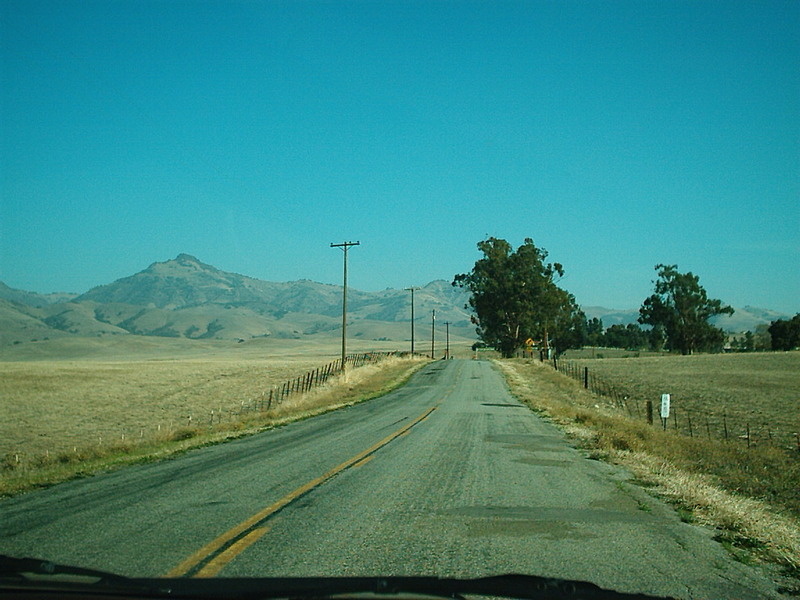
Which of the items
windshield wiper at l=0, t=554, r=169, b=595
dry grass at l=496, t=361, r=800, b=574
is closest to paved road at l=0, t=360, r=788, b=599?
dry grass at l=496, t=361, r=800, b=574

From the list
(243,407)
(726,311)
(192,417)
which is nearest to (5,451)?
(192,417)

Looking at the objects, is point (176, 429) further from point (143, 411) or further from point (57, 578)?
point (57, 578)

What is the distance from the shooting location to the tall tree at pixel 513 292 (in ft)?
289

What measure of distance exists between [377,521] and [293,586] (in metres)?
2.99

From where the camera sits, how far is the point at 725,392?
149ft

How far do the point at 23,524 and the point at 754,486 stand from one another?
13811mm

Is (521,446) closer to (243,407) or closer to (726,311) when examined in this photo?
(243,407)

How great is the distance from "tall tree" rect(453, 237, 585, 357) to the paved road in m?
76.0

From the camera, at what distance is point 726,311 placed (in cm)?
10369

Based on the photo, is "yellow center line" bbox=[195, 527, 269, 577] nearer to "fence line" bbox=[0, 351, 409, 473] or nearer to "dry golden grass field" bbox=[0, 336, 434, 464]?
"fence line" bbox=[0, 351, 409, 473]

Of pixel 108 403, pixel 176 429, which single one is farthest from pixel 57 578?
pixel 108 403

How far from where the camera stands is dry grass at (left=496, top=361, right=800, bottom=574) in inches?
290

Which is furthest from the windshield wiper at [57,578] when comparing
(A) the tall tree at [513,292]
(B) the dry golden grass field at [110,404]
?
(A) the tall tree at [513,292]

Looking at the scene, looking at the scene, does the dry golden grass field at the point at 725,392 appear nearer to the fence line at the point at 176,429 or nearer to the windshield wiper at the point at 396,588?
the fence line at the point at 176,429
